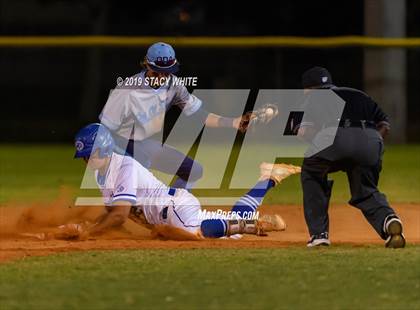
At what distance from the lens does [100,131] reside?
8992 mm

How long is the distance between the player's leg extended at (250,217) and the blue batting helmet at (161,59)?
1250mm

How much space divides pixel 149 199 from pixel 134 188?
340 mm

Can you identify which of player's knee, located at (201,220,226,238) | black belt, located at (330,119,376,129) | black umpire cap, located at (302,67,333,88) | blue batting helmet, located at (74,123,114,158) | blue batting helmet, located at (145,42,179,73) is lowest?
player's knee, located at (201,220,226,238)

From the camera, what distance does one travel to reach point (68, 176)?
15.6 metres

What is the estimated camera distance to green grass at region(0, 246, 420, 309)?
641 cm

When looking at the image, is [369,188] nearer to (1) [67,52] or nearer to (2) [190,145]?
(2) [190,145]

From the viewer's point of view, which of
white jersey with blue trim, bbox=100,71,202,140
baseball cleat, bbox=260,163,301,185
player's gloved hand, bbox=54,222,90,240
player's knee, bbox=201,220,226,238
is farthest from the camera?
white jersey with blue trim, bbox=100,71,202,140

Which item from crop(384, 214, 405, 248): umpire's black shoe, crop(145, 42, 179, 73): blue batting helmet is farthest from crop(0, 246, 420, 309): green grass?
crop(145, 42, 179, 73): blue batting helmet

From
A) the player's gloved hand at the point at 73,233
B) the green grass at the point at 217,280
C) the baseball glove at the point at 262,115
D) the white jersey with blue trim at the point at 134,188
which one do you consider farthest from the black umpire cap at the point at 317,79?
the player's gloved hand at the point at 73,233

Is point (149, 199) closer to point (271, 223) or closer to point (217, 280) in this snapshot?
point (271, 223)

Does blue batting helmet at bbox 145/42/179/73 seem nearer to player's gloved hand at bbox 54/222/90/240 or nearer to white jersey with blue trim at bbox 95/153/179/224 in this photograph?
white jersey with blue trim at bbox 95/153/179/224

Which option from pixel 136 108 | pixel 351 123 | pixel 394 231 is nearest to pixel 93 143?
pixel 136 108

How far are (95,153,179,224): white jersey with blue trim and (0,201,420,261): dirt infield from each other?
32 cm

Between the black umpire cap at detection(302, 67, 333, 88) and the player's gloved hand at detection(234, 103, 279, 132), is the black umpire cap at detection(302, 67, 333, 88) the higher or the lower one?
the higher one
